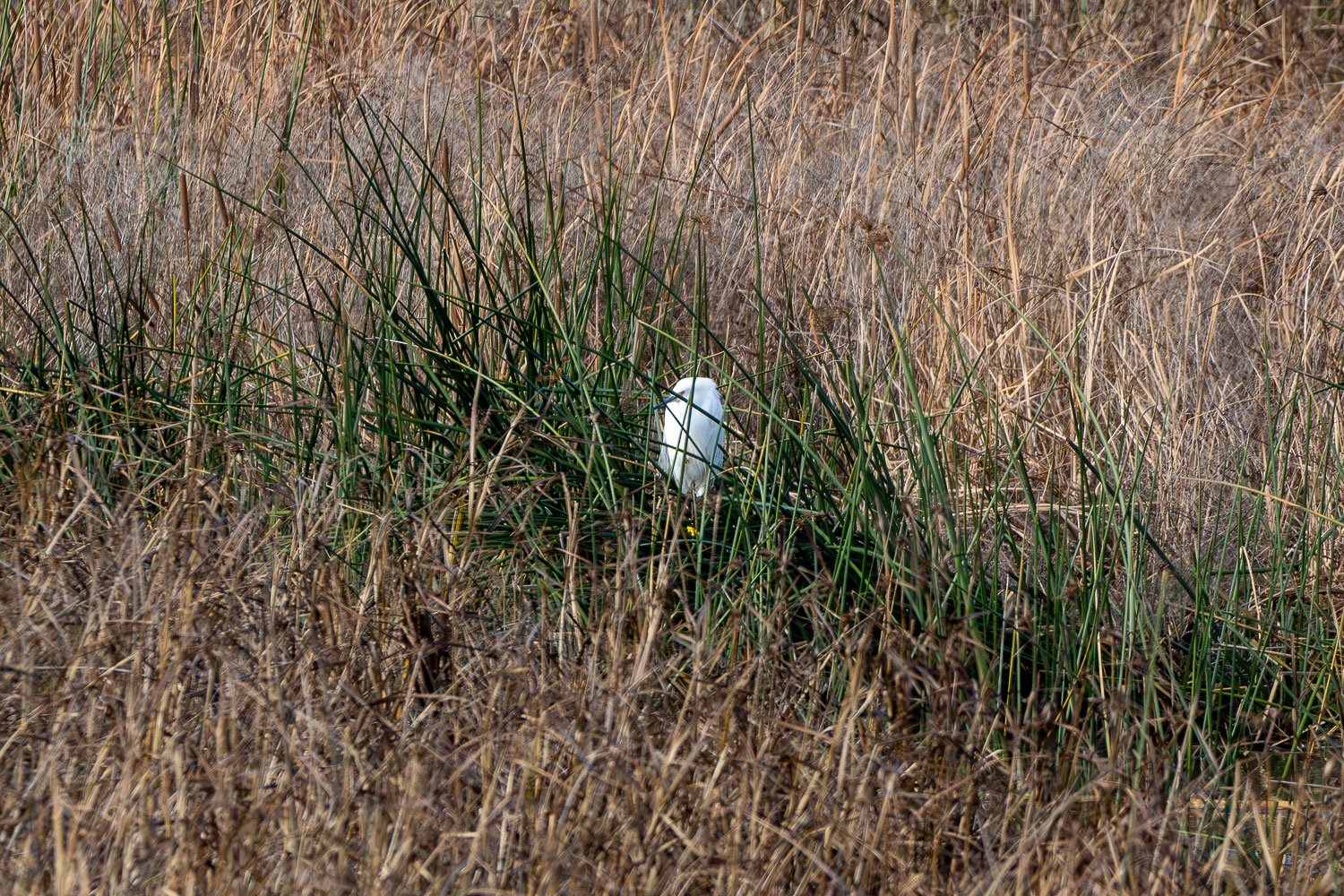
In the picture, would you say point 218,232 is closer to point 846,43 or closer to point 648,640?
point 648,640

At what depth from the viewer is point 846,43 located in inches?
188

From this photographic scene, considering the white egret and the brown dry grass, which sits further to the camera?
the white egret

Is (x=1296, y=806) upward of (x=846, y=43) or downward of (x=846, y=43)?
downward

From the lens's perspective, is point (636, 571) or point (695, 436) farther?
point (695, 436)

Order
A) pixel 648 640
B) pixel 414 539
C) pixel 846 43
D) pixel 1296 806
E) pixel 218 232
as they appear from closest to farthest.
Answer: pixel 648 640
pixel 1296 806
pixel 414 539
pixel 218 232
pixel 846 43

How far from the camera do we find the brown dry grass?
1.30 meters

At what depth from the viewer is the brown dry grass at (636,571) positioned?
1.30 metres

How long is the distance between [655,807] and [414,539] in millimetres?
653

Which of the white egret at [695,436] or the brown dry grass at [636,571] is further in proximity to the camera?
the white egret at [695,436]

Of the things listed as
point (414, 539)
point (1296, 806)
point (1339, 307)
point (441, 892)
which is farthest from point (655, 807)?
point (1339, 307)

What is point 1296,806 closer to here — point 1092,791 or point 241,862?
point 1092,791

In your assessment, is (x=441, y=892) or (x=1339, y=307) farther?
(x=1339, y=307)

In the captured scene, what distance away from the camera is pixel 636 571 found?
1.60m

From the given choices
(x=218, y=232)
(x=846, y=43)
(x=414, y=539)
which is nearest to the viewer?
(x=414, y=539)
